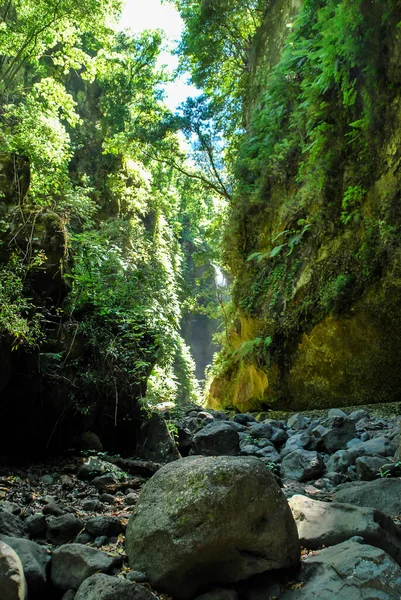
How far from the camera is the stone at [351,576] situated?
2.00 m

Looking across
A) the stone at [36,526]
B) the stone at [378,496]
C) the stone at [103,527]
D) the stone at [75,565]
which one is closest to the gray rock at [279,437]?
the stone at [378,496]

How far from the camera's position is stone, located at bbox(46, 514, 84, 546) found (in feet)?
9.04

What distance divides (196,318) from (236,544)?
110ft

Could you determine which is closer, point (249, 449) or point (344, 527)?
point (344, 527)

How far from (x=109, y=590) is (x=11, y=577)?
45 cm

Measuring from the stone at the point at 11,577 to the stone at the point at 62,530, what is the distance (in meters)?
0.72

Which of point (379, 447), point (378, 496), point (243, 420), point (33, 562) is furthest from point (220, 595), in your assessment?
point (243, 420)

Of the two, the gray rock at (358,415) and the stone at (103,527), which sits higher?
the gray rock at (358,415)

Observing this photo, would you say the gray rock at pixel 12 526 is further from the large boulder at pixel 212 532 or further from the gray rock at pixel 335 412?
the gray rock at pixel 335 412

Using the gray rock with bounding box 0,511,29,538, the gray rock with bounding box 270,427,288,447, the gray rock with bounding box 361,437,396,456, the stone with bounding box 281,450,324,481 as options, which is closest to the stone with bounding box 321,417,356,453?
the gray rock with bounding box 361,437,396,456

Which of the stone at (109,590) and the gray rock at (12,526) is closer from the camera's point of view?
the stone at (109,590)

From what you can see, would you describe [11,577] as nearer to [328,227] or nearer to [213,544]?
[213,544]

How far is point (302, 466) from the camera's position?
4594 millimetres

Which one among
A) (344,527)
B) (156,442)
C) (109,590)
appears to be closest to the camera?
(109,590)
